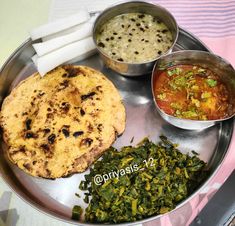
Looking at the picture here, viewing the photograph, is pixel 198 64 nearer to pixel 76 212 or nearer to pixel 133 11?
pixel 133 11

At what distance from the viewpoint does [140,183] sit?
8.41ft

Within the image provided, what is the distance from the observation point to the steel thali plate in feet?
9.00

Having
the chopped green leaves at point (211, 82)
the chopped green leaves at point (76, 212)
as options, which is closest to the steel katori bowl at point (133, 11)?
the chopped green leaves at point (211, 82)

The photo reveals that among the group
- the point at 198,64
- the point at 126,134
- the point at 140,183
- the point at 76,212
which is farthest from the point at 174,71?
the point at 76,212

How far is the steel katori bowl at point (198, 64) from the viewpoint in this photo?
2776mm

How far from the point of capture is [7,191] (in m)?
2.94

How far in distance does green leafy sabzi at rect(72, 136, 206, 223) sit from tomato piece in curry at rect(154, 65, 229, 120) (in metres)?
0.33

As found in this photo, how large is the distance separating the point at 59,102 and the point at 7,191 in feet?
2.80

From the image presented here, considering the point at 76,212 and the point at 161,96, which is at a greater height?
the point at 161,96

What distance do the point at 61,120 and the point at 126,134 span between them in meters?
0.54

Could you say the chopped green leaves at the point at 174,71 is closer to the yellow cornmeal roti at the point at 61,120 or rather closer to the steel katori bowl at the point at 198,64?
the steel katori bowl at the point at 198,64

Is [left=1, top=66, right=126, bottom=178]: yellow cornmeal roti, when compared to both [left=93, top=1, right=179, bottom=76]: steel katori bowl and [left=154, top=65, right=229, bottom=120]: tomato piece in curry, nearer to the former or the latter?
[left=93, top=1, right=179, bottom=76]: steel katori bowl

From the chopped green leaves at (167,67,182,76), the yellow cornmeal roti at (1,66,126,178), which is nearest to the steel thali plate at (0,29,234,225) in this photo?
the yellow cornmeal roti at (1,66,126,178)

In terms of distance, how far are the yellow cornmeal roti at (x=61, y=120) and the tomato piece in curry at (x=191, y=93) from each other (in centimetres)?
37
